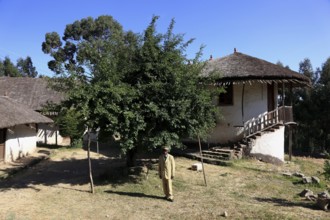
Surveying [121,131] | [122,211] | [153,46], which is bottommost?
[122,211]

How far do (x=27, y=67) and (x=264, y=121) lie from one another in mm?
49513

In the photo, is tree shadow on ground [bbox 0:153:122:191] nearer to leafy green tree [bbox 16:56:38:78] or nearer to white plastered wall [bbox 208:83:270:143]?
white plastered wall [bbox 208:83:270:143]

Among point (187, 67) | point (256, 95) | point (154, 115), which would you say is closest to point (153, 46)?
point (187, 67)

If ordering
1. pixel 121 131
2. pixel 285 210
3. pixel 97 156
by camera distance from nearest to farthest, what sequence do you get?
1. pixel 285 210
2. pixel 121 131
3. pixel 97 156

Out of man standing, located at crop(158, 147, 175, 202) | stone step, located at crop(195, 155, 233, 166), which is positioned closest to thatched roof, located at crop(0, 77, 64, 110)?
stone step, located at crop(195, 155, 233, 166)

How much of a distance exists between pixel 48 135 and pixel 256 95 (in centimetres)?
1617

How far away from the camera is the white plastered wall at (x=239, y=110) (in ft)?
62.5

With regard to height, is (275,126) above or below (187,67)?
below

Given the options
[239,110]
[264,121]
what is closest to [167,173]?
[239,110]

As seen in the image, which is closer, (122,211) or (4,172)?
(122,211)

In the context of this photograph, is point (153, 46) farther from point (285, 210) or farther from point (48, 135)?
point (48, 135)

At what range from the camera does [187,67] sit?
1326 cm

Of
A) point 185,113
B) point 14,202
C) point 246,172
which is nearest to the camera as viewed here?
point 14,202

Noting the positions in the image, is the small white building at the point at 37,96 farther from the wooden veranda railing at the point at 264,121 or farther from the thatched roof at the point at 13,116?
the wooden veranda railing at the point at 264,121
